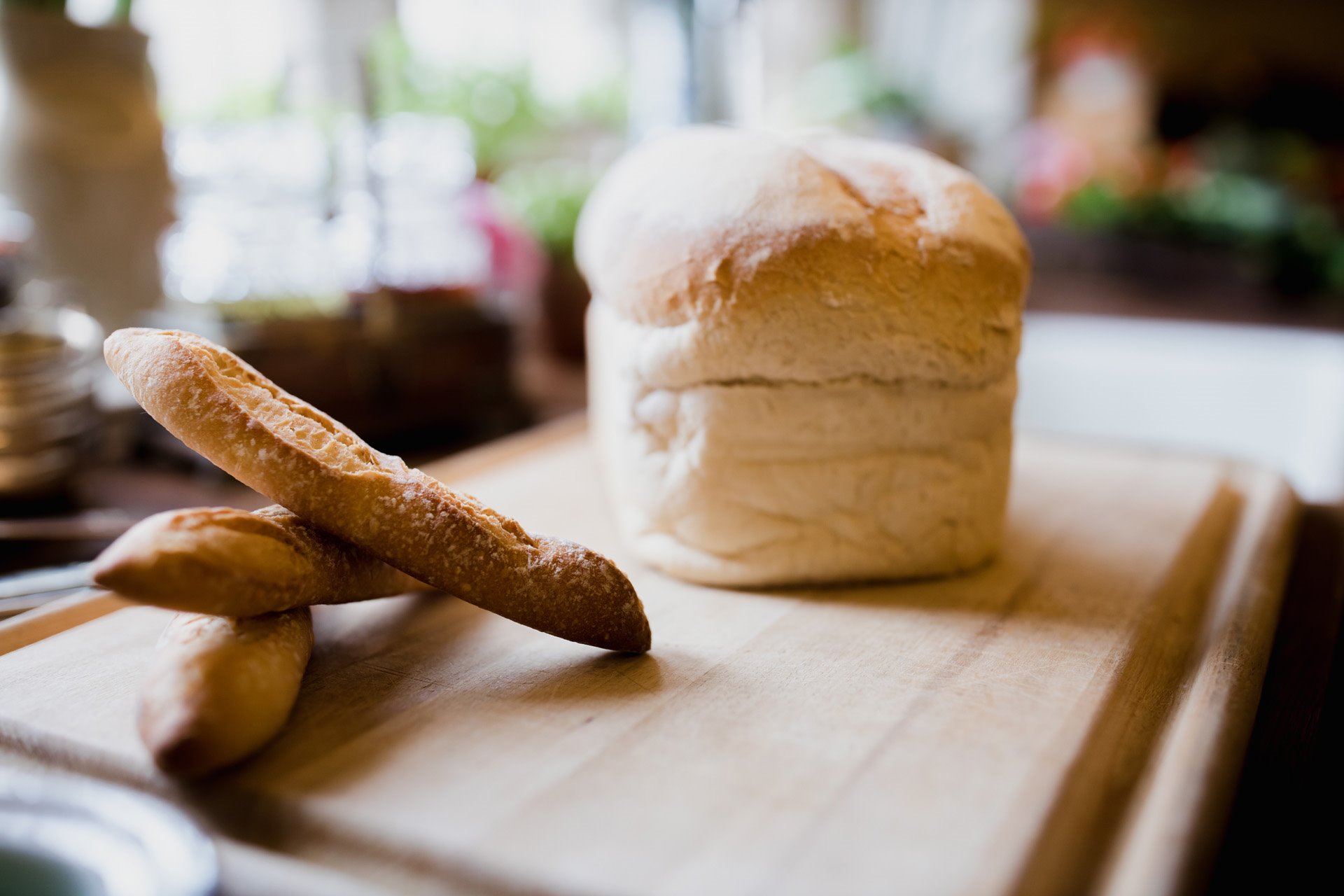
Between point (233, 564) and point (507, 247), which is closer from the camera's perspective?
point (233, 564)

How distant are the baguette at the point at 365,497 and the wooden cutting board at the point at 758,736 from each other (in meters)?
0.07

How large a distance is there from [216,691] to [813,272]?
0.68 metres

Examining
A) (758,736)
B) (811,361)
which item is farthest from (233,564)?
(811,361)

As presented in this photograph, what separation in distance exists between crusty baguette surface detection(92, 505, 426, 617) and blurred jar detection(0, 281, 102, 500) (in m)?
0.59

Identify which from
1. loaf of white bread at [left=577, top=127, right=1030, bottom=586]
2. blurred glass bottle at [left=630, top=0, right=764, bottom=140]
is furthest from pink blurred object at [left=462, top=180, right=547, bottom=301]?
blurred glass bottle at [left=630, top=0, right=764, bottom=140]

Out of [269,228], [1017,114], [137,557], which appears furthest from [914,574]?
[1017,114]

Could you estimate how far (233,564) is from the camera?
30.2 inches

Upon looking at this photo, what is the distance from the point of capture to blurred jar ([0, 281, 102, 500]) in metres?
1.26

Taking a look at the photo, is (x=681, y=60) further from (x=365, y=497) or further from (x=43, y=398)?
(x=365, y=497)

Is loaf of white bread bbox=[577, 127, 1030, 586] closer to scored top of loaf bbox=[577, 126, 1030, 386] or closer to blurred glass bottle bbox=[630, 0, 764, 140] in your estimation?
scored top of loaf bbox=[577, 126, 1030, 386]

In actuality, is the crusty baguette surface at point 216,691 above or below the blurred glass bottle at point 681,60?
below

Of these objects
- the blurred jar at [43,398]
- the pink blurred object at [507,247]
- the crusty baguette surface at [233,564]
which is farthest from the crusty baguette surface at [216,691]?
the pink blurred object at [507,247]

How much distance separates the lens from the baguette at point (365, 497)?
82cm

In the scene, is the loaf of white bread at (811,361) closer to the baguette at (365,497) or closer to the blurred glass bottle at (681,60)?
the baguette at (365,497)
